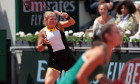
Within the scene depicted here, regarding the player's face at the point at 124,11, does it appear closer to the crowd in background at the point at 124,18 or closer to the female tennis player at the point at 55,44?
the crowd in background at the point at 124,18

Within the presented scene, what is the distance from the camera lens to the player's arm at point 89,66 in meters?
4.01

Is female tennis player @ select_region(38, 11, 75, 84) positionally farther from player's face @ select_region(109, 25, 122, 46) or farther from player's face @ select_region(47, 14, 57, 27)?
player's face @ select_region(109, 25, 122, 46)

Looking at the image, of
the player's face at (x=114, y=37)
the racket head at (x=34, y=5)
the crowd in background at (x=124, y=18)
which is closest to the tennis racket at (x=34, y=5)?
the racket head at (x=34, y=5)

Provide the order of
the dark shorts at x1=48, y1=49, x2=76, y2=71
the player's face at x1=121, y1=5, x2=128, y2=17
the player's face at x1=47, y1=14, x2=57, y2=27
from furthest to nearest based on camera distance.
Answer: the player's face at x1=121, y1=5, x2=128, y2=17
the dark shorts at x1=48, y1=49, x2=76, y2=71
the player's face at x1=47, y1=14, x2=57, y2=27

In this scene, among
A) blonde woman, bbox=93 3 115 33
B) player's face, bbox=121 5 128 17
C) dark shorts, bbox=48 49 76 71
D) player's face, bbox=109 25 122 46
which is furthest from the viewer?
player's face, bbox=121 5 128 17

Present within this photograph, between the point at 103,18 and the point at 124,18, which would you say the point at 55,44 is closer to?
the point at 103,18

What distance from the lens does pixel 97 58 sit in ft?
13.2

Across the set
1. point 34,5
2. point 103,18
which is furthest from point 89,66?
point 34,5

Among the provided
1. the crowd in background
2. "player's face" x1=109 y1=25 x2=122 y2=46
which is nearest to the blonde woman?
the crowd in background

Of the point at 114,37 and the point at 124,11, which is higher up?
the point at 114,37

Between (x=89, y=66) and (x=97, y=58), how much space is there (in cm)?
11

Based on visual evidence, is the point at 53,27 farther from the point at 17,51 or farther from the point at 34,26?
the point at 34,26

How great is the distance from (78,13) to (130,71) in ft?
9.44

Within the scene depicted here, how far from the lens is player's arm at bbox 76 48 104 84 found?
4.01 meters
